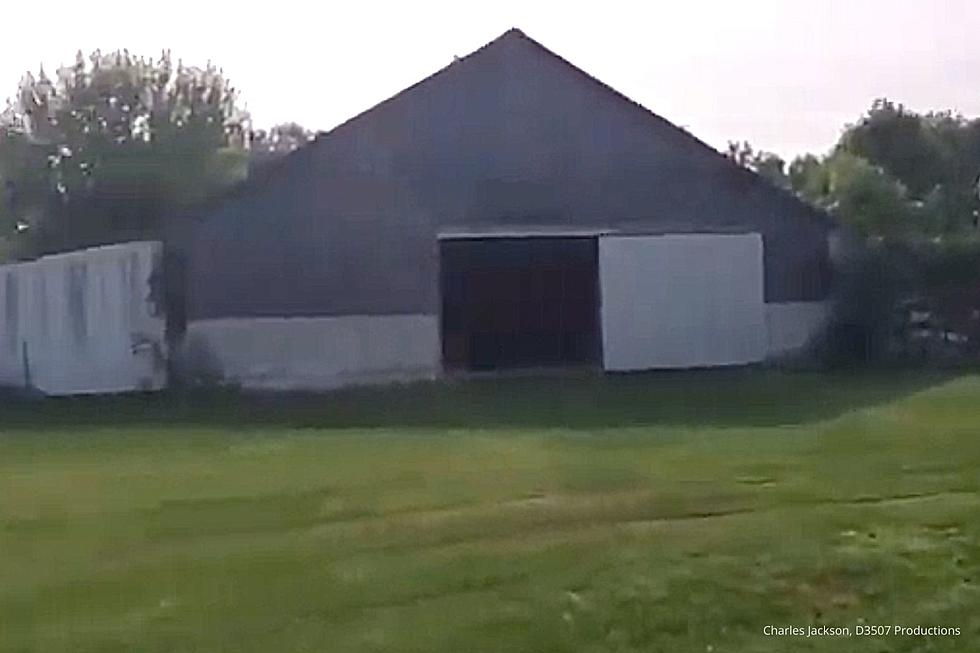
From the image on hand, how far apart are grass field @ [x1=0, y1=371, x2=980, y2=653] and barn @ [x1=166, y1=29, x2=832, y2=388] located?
8.38 m

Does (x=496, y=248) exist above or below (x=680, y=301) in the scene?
above

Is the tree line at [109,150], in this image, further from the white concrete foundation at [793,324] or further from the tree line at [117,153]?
the white concrete foundation at [793,324]

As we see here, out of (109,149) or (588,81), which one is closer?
(588,81)

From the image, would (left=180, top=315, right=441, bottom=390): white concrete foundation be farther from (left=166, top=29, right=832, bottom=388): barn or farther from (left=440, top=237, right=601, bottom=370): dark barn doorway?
(left=440, top=237, right=601, bottom=370): dark barn doorway

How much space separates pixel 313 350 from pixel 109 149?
23805mm

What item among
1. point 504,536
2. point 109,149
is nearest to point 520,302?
point 504,536

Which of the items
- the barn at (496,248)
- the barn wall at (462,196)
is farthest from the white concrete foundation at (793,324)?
the barn wall at (462,196)

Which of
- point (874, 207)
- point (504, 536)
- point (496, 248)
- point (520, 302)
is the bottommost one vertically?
point (504, 536)

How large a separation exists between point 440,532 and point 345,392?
15801 mm

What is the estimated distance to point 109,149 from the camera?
165 ft

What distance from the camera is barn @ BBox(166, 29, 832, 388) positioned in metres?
28.1

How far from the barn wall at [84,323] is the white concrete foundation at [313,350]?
0.90 meters

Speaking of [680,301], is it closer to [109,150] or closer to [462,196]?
[462,196]

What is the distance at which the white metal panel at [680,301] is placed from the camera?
29516 millimetres
